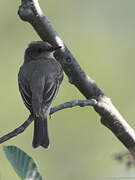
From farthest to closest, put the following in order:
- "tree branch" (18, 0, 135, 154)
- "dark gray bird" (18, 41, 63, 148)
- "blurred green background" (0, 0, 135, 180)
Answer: "blurred green background" (0, 0, 135, 180), "dark gray bird" (18, 41, 63, 148), "tree branch" (18, 0, 135, 154)

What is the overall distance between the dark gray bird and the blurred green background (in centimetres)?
148

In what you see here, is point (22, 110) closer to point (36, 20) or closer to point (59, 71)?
point (59, 71)

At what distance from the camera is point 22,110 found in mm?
7387

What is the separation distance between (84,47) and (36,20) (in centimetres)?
386

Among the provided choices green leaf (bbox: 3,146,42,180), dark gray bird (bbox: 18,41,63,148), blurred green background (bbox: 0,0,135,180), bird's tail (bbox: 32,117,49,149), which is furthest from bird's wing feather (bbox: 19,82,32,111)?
green leaf (bbox: 3,146,42,180)

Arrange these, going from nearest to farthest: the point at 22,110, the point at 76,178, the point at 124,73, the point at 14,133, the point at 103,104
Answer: the point at 14,133 < the point at 103,104 < the point at 76,178 < the point at 22,110 < the point at 124,73

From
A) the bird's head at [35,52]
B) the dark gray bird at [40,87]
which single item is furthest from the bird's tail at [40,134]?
the bird's head at [35,52]

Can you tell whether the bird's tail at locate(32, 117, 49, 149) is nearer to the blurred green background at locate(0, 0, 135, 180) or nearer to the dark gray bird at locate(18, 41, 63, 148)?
the dark gray bird at locate(18, 41, 63, 148)

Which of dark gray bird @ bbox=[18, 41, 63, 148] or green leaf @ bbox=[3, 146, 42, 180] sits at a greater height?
dark gray bird @ bbox=[18, 41, 63, 148]

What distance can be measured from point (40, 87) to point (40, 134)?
1.65 feet

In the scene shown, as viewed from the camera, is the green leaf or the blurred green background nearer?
the green leaf

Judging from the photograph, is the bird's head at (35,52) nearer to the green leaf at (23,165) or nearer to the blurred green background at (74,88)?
the blurred green background at (74,88)

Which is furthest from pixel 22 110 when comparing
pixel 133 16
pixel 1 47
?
pixel 133 16

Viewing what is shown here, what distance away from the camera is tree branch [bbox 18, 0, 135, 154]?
4129 millimetres
